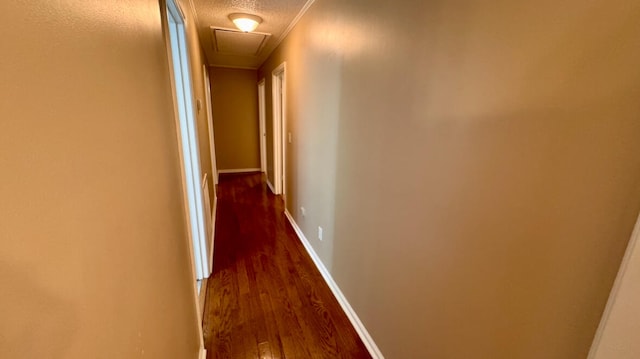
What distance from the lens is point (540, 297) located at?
28.7 inches

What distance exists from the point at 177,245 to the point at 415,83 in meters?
1.25

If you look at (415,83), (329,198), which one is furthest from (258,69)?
(415,83)

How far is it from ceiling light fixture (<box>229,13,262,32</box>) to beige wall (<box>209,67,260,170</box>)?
301cm

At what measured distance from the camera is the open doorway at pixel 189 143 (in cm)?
183

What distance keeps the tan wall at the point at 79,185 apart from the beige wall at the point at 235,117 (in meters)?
5.04

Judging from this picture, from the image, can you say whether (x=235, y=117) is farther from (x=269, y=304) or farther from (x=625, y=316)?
(x=625, y=316)

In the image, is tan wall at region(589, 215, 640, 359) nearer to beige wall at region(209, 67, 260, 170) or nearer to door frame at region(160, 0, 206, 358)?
door frame at region(160, 0, 206, 358)

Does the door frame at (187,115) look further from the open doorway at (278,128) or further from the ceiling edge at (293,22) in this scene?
the open doorway at (278,128)

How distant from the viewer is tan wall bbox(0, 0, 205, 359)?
0.32m

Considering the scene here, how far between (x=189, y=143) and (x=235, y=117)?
3957 mm

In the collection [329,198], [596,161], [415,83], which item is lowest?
[329,198]

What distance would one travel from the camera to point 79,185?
0.46 m

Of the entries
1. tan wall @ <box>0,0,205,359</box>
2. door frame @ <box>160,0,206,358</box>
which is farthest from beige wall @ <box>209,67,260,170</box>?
tan wall @ <box>0,0,205,359</box>

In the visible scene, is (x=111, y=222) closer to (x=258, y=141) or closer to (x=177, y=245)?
(x=177, y=245)
